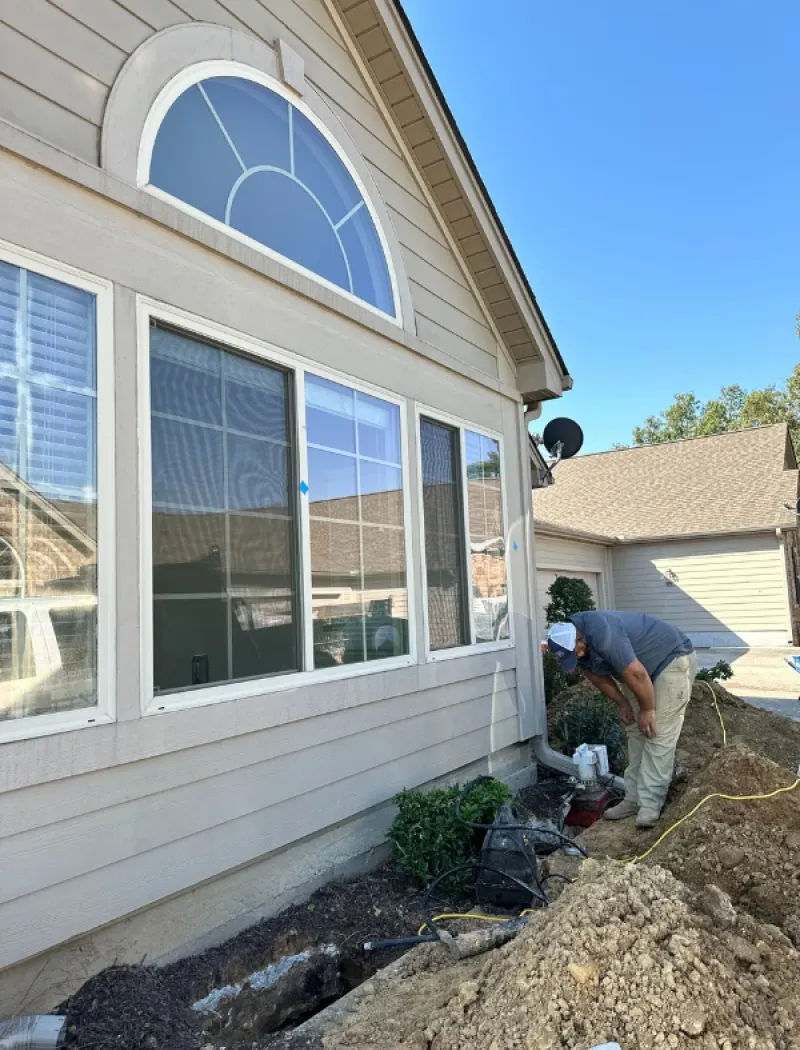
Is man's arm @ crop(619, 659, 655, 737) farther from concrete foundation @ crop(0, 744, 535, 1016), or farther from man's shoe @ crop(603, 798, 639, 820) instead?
concrete foundation @ crop(0, 744, 535, 1016)

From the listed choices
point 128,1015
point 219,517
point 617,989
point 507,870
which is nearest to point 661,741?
point 507,870

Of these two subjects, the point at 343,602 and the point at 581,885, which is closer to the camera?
the point at 581,885

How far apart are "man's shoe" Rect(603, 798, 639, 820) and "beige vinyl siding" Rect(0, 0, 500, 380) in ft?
A: 11.4

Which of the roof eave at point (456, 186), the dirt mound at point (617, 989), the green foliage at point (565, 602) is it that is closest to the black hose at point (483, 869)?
the dirt mound at point (617, 989)

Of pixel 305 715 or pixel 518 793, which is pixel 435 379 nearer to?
pixel 305 715

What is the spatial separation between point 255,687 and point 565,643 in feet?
7.04

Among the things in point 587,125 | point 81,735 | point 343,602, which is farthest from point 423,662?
point 587,125

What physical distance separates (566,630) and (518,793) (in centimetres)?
173

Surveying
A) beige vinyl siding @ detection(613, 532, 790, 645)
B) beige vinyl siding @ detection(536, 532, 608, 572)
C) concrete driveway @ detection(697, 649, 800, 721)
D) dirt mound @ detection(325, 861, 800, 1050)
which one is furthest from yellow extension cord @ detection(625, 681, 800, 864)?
beige vinyl siding @ detection(613, 532, 790, 645)

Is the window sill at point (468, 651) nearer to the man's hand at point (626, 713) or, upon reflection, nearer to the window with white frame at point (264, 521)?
the window with white frame at point (264, 521)

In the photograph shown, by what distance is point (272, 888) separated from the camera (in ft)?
11.1

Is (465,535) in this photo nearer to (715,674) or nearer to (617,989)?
(617,989)

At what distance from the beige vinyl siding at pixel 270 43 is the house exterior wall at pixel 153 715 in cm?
1

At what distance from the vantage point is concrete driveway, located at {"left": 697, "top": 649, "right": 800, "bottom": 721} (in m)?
10.1
